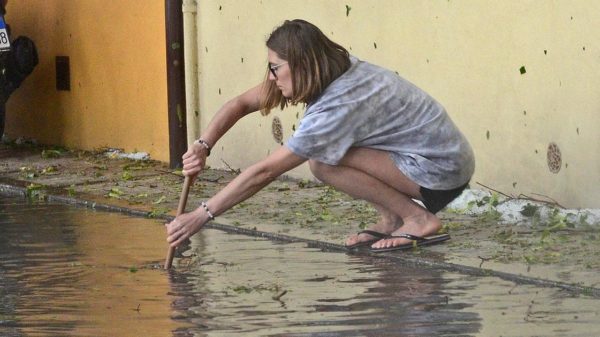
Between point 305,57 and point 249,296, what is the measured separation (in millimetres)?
1195

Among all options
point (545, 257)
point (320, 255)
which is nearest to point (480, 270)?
point (545, 257)

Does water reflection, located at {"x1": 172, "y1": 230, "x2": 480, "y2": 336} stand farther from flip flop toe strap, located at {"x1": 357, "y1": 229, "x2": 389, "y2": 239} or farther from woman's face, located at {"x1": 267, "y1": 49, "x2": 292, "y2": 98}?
woman's face, located at {"x1": 267, "y1": 49, "x2": 292, "y2": 98}

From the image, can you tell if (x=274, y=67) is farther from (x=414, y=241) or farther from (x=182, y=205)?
(x=414, y=241)

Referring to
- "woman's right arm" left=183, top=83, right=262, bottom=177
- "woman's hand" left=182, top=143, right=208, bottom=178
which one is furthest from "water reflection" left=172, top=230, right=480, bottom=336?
"woman's right arm" left=183, top=83, right=262, bottom=177

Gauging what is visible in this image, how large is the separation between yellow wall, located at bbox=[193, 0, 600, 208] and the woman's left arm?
211 centimetres

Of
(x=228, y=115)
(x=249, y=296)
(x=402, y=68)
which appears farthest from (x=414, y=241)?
(x=402, y=68)

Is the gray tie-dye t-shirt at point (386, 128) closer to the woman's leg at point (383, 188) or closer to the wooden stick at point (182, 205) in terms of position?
the woman's leg at point (383, 188)

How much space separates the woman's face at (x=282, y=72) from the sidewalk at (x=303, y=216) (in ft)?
3.21

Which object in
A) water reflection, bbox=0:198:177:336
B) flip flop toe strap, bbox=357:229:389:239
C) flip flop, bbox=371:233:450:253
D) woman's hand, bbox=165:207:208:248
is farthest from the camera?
flip flop toe strap, bbox=357:229:389:239

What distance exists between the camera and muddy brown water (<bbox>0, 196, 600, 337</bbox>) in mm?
5980

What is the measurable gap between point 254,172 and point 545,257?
4.63 ft

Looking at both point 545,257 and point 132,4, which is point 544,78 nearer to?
point 545,257

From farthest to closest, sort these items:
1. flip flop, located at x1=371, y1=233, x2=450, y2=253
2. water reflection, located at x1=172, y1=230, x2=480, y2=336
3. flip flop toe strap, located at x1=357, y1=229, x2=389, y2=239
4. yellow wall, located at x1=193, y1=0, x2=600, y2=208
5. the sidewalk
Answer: yellow wall, located at x1=193, y1=0, x2=600, y2=208 < flip flop toe strap, located at x1=357, y1=229, x2=389, y2=239 < flip flop, located at x1=371, y1=233, x2=450, y2=253 < the sidewalk < water reflection, located at x1=172, y1=230, x2=480, y2=336

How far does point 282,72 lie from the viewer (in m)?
7.23
